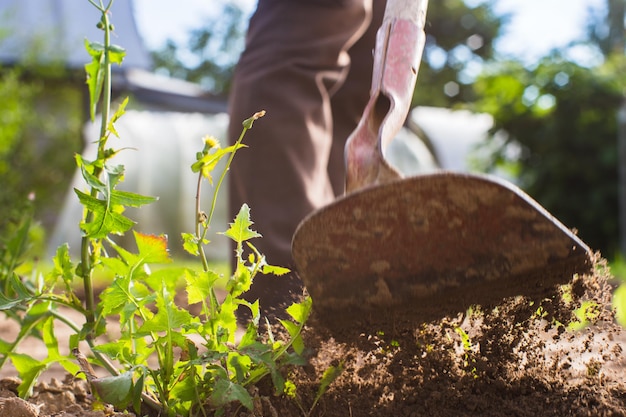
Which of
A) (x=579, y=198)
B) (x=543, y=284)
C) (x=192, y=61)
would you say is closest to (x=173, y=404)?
(x=543, y=284)

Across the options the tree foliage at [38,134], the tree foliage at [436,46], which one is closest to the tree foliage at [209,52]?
the tree foliage at [436,46]

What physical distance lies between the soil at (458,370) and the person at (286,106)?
2.07ft

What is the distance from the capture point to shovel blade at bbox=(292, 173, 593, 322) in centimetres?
98

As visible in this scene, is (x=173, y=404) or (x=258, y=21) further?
(x=258, y=21)

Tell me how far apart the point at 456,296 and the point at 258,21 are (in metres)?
1.22

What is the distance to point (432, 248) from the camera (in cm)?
104

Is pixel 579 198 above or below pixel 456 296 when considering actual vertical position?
below

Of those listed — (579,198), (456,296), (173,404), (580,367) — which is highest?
(456,296)

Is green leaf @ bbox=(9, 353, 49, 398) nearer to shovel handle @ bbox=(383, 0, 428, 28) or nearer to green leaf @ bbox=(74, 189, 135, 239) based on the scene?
green leaf @ bbox=(74, 189, 135, 239)

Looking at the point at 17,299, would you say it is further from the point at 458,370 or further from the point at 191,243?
the point at 458,370

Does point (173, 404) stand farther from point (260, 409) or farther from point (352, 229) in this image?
point (352, 229)

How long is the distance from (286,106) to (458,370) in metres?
0.98

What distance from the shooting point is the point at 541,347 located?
1.16 m

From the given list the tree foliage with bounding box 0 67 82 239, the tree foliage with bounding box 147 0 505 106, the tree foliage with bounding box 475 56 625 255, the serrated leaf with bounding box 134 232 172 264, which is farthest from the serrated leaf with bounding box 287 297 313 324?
the tree foliage with bounding box 147 0 505 106
